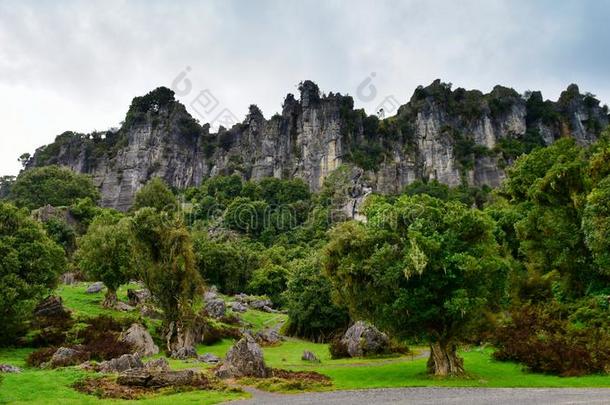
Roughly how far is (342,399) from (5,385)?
13.5 m

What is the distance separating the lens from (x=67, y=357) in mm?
28656

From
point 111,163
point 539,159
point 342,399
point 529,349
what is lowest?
point 342,399

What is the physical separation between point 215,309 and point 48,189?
8480 cm

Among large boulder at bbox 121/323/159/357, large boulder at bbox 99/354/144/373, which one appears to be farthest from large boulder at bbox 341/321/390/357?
large boulder at bbox 99/354/144/373

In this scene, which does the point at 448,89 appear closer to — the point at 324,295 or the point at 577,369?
the point at 324,295

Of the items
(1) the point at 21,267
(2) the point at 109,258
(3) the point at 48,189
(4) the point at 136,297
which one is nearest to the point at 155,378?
(1) the point at 21,267

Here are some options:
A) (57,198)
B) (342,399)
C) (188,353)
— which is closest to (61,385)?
(342,399)

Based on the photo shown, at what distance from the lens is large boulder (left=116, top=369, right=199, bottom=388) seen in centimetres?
2127

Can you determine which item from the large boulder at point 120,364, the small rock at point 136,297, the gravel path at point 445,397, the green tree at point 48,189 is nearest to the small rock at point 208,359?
the large boulder at point 120,364

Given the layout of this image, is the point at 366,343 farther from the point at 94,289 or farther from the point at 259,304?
the point at 94,289

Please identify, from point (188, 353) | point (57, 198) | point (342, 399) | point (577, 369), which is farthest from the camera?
point (57, 198)

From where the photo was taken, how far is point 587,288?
3716 centimetres

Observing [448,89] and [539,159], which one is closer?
[539,159]

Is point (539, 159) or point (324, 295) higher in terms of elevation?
point (539, 159)
